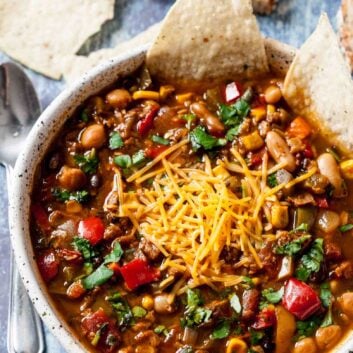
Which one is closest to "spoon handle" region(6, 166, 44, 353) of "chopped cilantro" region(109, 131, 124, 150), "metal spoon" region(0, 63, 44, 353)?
"metal spoon" region(0, 63, 44, 353)

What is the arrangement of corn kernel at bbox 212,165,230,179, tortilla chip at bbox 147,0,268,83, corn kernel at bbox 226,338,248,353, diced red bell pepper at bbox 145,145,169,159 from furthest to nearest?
tortilla chip at bbox 147,0,268,83, diced red bell pepper at bbox 145,145,169,159, corn kernel at bbox 212,165,230,179, corn kernel at bbox 226,338,248,353

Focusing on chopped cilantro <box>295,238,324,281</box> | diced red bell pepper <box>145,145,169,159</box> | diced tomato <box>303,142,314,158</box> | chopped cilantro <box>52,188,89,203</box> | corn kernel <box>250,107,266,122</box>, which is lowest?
chopped cilantro <box>295,238,324,281</box>

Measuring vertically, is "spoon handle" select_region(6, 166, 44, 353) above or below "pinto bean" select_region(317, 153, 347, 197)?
below

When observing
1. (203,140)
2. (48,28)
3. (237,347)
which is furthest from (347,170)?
(48,28)

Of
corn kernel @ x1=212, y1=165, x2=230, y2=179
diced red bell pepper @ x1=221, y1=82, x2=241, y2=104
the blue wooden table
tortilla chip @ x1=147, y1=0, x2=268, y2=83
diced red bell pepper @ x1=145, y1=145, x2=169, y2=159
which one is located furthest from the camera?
the blue wooden table

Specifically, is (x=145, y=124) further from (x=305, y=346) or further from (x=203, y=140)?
(x=305, y=346)

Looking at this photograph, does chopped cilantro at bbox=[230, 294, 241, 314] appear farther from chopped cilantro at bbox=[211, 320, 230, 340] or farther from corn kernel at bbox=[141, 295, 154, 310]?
corn kernel at bbox=[141, 295, 154, 310]

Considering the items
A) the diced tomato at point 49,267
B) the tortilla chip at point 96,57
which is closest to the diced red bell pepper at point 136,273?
the diced tomato at point 49,267
